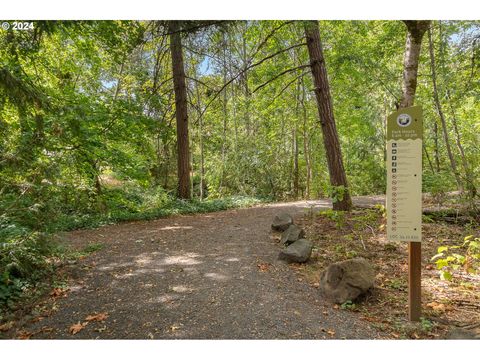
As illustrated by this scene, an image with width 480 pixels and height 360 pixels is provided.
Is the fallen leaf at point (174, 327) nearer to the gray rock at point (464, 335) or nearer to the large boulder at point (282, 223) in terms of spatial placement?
the gray rock at point (464, 335)

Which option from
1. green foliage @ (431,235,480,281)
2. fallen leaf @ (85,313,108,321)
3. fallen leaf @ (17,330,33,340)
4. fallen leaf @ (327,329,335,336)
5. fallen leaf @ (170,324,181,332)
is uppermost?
green foliage @ (431,235,480,281)

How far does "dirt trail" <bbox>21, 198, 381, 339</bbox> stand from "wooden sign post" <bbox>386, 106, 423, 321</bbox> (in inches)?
44.3

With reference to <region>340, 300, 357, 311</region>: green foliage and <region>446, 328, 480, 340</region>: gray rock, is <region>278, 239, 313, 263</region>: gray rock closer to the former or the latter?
<region>340, 300, 357, 311</region>: green foliage

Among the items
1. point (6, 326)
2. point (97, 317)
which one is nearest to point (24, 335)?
point (6, 326)

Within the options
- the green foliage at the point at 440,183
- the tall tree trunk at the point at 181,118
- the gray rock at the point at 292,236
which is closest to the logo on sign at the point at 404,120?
the gray rock at the point at 292,236

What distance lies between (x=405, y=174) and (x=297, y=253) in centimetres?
233

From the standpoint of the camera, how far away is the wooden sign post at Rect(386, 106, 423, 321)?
314 centimetres

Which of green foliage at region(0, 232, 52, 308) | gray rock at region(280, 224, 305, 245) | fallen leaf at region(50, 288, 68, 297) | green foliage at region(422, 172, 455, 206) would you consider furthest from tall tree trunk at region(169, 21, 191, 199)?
green foliage at region(422, 172, 455, 206)

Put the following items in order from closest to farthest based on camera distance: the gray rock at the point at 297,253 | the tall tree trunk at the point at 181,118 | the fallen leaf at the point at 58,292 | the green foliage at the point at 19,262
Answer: the green foliage at the point at 19,262, the fallen leaf at the point at 58,292, the gray rock at the point at 297,253, the tall tree trunk at the point at 181,118

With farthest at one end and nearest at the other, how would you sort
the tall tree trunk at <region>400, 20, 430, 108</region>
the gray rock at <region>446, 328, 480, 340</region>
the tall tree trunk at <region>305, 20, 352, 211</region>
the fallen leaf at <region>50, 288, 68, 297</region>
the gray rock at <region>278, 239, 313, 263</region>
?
the tall tree trunk at <region>305, 20, 352, 211</region> < the gray rock at <region>278, 239, 313, 263</region> < the tall tree trunk at <region>400, 20, 430, 108</region> < the fallen leaf at <region>50, 288, 68, 297</region> < the gray rock at <region>446, 328, 480, 340</region>

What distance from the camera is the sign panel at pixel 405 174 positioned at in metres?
3.14

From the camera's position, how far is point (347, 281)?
3961mm

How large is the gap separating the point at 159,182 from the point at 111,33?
8147 millimetres

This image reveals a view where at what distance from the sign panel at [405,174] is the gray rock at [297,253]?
195 centimetres
